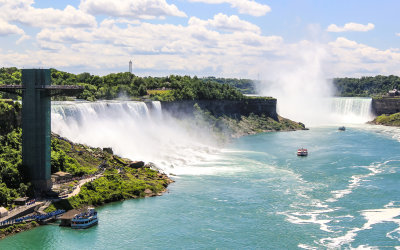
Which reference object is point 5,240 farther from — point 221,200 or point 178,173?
point 178,173

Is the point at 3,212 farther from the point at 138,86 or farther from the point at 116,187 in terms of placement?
the point at 138,86

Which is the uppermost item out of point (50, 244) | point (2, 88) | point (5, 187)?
point (2, 88)

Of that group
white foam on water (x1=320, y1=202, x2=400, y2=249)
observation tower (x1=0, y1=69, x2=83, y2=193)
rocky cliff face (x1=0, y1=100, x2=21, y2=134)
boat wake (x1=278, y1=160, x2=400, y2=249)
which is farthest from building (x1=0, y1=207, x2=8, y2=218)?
white foam on water (x1=320, y1=202, x2=400, y2=249)

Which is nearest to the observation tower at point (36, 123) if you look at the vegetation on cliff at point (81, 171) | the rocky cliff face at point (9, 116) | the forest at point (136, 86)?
the vegetation on cliff at point (81, 171)

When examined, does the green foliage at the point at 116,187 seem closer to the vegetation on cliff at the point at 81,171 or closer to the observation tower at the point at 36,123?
the vegetation on cliff at the point at 81,171

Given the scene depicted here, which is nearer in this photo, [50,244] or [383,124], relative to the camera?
[50,244]

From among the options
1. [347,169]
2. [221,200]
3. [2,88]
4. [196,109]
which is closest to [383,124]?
[196,109]
